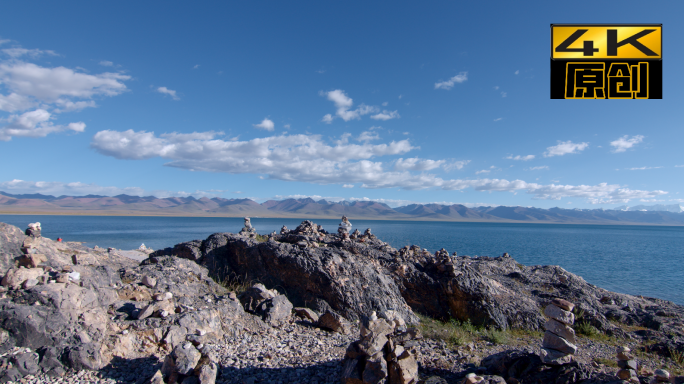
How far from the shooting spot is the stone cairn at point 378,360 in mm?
6184

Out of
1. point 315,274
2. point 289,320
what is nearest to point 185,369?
point 289,320

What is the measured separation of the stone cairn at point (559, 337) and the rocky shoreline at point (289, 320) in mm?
43

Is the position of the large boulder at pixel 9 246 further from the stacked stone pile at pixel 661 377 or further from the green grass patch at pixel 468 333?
the stacked stone pile at pixel 661 377

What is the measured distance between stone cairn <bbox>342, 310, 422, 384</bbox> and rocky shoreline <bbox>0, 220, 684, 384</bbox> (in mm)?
26

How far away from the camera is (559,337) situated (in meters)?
7.31

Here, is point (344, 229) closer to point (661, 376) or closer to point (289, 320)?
point (289, 320)

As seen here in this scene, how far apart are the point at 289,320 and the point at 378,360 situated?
4.39 meters

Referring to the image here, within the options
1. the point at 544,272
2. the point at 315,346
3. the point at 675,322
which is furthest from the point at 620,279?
the point at 315,346

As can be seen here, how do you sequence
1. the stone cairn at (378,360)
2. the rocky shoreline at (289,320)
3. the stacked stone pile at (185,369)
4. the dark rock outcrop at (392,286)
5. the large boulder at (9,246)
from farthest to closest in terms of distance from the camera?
the dark rock outcrop at (392,286)
the large boulder at (9,246)
the rocky shoreline at (289,320)
the stone cairn at (378,360)
the stacked stone pile at (185,369)

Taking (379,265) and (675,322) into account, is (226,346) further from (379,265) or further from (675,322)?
(675,322)

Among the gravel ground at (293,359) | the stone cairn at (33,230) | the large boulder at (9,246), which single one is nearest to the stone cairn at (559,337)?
the gravel ground at (293,359)

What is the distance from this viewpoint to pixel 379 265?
13.7 m

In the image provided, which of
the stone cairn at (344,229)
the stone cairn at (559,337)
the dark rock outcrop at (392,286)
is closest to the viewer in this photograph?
the stone cairn at (559,337)

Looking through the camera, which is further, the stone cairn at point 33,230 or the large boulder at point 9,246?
the stone cairn at point 33,230
